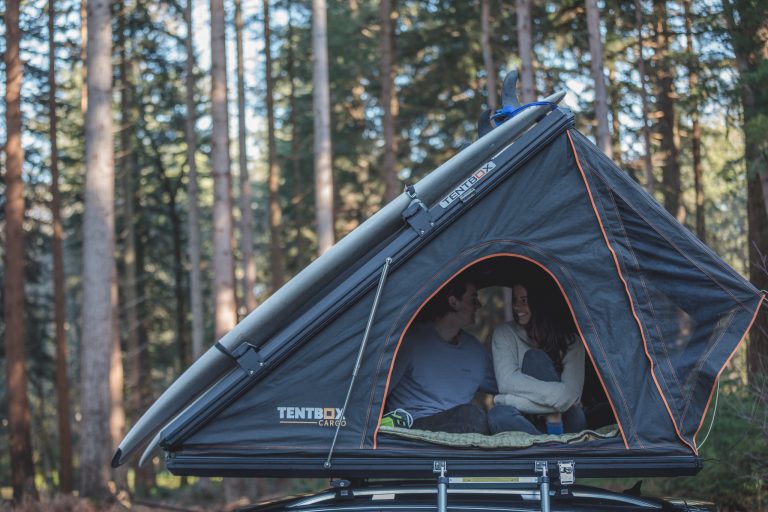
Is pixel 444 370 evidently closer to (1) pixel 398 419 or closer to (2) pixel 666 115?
(1) pixel 398 419

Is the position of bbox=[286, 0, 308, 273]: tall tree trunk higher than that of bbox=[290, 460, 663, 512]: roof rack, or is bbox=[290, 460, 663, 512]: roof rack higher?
bbox=[286, 0, 308, 273]: tall tree trunk

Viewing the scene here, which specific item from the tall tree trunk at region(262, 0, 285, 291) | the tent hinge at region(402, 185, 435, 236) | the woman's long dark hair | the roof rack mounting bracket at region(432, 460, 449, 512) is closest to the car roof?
the roof rack mounting bracket at region(432, 460, 449, 512)

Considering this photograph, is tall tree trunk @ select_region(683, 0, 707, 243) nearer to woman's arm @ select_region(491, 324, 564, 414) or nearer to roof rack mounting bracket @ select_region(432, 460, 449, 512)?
woman's arm @ select_region(491, 324, 564, 414)

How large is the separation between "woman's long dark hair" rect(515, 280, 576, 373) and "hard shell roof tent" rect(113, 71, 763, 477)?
1103 millimetres

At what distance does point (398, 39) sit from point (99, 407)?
48.3ft

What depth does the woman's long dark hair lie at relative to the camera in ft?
21.5

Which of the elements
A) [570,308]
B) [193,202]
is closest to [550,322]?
[570,308]

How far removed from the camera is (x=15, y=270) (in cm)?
1797

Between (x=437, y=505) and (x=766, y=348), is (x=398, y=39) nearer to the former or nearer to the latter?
(x=766, y=348)

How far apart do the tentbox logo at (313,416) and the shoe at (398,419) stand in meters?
0.47

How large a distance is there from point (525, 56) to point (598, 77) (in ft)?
4.84

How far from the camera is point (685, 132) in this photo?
23.7 metres

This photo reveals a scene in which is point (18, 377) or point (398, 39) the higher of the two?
point (398, 39)

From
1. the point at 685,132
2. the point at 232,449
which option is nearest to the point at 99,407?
the point at 232,449
